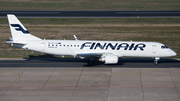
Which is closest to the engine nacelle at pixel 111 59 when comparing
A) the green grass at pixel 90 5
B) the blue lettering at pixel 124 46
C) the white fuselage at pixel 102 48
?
the white fuselage at pixel 102 48

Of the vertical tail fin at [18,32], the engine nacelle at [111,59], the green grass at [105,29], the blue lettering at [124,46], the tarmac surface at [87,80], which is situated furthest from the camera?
the green grass at [105,29]

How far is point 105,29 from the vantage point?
62.1 meters

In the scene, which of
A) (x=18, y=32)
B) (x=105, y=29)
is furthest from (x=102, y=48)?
(x=105, y=29)

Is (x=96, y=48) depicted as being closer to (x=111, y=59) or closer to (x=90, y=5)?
(x=111, y=59)

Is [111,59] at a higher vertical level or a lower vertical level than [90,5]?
lower

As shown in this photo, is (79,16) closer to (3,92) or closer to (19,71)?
(19,71)

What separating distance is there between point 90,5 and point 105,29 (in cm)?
2683

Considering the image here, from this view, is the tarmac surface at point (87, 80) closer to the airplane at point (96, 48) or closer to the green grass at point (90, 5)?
the airplane at point (96, 48)

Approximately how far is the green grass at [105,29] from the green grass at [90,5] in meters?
15.5

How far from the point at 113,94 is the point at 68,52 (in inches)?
552

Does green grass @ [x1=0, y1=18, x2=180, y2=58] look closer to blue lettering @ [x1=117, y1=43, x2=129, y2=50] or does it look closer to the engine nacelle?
blue lettering @ [x1=117, y1=43, x2=129, y2=50]

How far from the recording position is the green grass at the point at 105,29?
2224 inches

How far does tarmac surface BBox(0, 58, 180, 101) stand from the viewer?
2767cm

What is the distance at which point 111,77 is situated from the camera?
111ft
